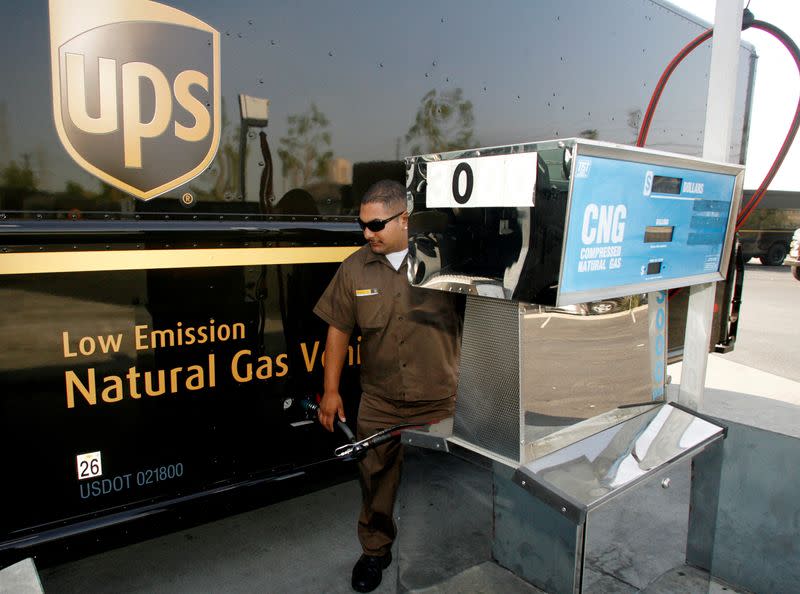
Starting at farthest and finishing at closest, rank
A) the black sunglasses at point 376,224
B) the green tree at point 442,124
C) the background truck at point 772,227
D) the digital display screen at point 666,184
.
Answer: the background truck at point 772,227 < the green tree at point 442,124 < the black sunglasses at point 376,224 < the digital display screen at point 666,184

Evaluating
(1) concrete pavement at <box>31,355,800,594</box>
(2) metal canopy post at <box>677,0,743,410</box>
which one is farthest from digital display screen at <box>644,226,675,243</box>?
(1) concrete pavement at <box>31,355,800,594</box>

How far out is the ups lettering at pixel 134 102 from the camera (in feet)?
6.64

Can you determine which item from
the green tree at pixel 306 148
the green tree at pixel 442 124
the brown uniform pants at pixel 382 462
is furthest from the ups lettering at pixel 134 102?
the brown uniform pants at pixel 382 462

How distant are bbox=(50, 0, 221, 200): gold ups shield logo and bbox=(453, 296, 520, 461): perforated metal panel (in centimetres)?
120

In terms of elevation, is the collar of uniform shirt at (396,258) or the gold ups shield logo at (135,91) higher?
the gold ups shield logo at (135,91)

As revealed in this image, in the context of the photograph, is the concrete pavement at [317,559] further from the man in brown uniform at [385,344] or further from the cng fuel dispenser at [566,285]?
the cng fuel dispenser at [566,285]

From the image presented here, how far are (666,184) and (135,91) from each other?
1640 millimetres

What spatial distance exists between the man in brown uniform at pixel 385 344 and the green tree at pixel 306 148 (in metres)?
0.32

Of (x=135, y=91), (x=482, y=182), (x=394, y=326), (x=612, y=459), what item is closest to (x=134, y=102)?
(x=135, y=91)

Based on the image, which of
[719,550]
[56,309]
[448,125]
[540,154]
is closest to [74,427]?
[56,309]

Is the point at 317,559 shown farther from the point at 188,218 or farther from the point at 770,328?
the point at 770,328

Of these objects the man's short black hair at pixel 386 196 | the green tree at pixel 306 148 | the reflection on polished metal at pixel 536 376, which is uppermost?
the green tree at pixel 306 148

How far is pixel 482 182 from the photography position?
1.49 m

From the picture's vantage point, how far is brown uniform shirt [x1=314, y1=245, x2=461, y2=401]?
7.95 feet
